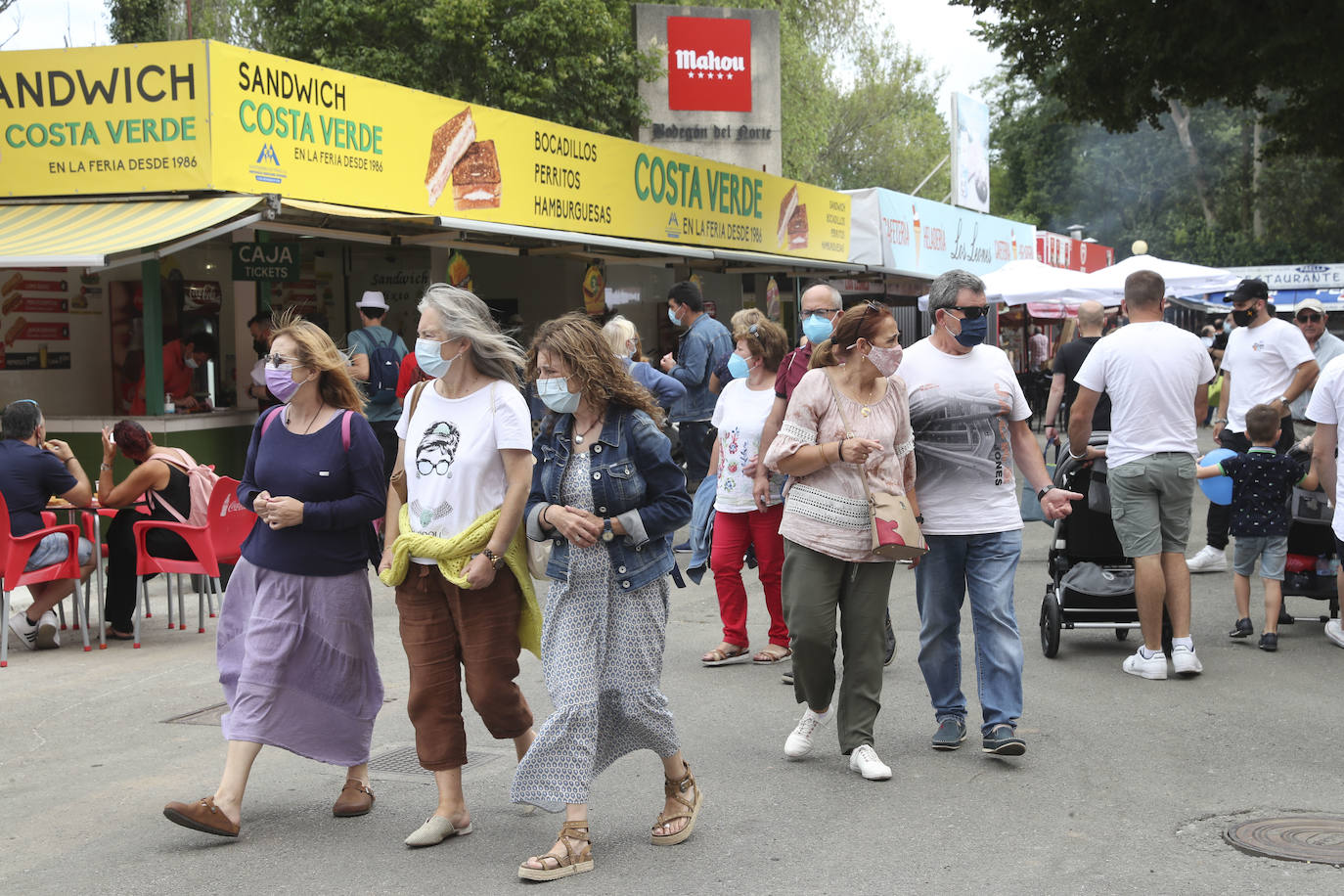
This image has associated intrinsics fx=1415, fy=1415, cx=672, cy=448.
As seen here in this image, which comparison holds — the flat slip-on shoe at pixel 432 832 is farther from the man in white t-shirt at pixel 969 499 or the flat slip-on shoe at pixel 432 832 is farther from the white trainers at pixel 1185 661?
the white trainers at pixel 1185 661

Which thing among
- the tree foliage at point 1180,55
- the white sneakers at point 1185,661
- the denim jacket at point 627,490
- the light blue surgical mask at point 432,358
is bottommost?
the white sneakers at point 1185,661

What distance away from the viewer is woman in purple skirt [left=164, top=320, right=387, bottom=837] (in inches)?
196

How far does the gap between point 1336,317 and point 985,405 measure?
45599 mm

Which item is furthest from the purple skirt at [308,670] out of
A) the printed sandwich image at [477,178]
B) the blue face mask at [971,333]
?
the printed sandwich image at [477,178]

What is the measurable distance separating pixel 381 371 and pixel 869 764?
762 centimetres

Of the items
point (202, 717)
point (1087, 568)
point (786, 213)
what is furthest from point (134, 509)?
point (786, 213)

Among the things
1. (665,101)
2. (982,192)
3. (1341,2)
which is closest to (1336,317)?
(982,192)

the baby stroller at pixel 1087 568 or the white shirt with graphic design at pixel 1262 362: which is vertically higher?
the white shirt with graphic design at pixel 1262 362

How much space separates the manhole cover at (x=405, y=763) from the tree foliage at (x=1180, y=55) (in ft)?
39.7

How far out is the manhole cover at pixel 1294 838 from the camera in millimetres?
4465

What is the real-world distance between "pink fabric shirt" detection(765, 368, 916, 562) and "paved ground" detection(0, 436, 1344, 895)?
0.95 metres

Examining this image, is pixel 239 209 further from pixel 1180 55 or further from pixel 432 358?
pixel 1180 55

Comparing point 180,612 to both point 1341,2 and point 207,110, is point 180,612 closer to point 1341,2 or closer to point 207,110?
point 207,110

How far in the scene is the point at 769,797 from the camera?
5.27 meters
